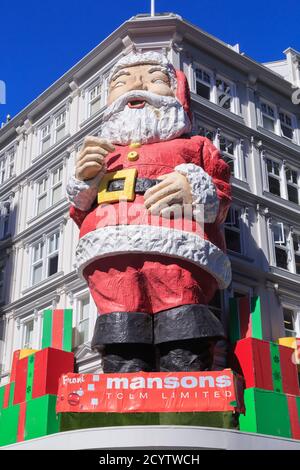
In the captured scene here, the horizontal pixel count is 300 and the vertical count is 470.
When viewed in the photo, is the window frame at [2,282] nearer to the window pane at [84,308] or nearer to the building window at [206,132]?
the window pane at [84,308]

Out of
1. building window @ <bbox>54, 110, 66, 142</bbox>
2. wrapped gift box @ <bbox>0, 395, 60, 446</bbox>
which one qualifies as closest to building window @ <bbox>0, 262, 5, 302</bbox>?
building window @ <bbox>54, 110, 66, 142</bbox>

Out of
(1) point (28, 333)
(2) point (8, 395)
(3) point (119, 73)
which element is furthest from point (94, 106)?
(2) point (8, 395)

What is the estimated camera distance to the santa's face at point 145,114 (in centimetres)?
1203

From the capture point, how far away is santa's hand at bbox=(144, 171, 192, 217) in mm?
10898

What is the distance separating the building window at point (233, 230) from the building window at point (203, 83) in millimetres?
3194

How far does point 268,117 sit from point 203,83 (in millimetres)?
2311

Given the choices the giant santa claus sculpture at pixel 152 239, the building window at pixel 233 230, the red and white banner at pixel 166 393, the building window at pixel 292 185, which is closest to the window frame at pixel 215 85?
the building window at pixel 292 185

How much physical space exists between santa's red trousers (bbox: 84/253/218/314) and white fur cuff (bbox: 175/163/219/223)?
851mm

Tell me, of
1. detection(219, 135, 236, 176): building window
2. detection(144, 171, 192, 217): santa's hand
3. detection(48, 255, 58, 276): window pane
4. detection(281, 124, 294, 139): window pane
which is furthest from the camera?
detection(281, 124, 294, 139): window pane

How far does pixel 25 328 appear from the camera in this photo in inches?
659

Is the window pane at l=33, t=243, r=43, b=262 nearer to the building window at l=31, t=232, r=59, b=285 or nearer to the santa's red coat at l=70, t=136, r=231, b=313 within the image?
the building window at l=31, t=232, r=59, b=285

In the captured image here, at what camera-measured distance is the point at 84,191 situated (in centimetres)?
1152
